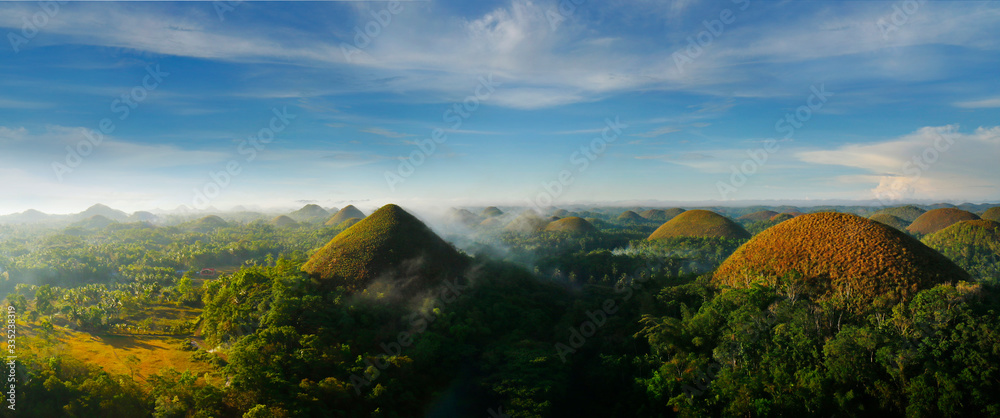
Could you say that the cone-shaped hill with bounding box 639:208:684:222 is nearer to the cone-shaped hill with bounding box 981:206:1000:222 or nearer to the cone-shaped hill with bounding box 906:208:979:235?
the cone-shaped hill with bounding box 906:208:979:235

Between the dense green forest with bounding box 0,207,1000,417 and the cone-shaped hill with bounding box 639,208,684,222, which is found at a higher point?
the cone-shaped hill with bounding box 639,208,684,222

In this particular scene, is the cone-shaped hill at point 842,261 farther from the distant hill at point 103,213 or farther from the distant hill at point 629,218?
the distant hill at point 103,213

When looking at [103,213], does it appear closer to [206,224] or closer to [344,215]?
[206,224]

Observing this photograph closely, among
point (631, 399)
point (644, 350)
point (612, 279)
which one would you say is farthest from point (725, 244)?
point (631, 399)

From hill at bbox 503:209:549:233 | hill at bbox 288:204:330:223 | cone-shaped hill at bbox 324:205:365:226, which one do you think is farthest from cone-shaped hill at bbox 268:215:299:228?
hill at bbox 503:209:549:233

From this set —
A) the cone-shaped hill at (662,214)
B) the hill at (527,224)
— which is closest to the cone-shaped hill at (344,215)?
the hill at (527,224)

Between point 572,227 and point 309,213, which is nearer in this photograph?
point 572,227

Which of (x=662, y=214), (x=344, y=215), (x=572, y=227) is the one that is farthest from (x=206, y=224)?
(x=662, y=214)

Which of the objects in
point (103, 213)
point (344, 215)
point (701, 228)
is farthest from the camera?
point (103, 213)
